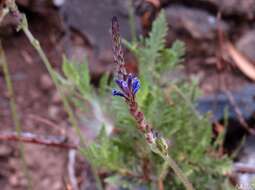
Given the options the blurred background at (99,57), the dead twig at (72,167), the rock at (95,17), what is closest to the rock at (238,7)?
the blurred background at (99,57)

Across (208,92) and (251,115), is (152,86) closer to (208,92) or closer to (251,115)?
(251,115)

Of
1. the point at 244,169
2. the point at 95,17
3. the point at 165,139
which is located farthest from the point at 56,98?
the point at 165,139

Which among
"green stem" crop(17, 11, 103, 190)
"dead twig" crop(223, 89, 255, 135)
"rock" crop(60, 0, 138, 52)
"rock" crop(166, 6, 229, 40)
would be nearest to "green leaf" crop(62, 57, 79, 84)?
"green stem" crop(17, 11, 103, 190)

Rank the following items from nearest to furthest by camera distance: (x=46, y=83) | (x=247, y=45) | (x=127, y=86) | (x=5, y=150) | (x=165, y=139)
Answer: (x=127, y=86) → (x=165, y=139) → (x=5, y=150) → (x=247, y=45) → (x=46, y=83)

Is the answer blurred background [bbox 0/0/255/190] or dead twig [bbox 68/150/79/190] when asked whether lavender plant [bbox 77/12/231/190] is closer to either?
dead twig [bbox 68/150/79/190]

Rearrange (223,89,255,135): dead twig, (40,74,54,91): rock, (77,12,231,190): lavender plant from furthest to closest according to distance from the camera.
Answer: (40,74,54,91): rock → (223,89,255,135): dead twig → (77,12,231,190): lavender plant

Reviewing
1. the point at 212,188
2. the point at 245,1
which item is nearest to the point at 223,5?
the point at 245,1

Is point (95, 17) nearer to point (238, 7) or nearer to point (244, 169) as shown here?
point (238, 7)
